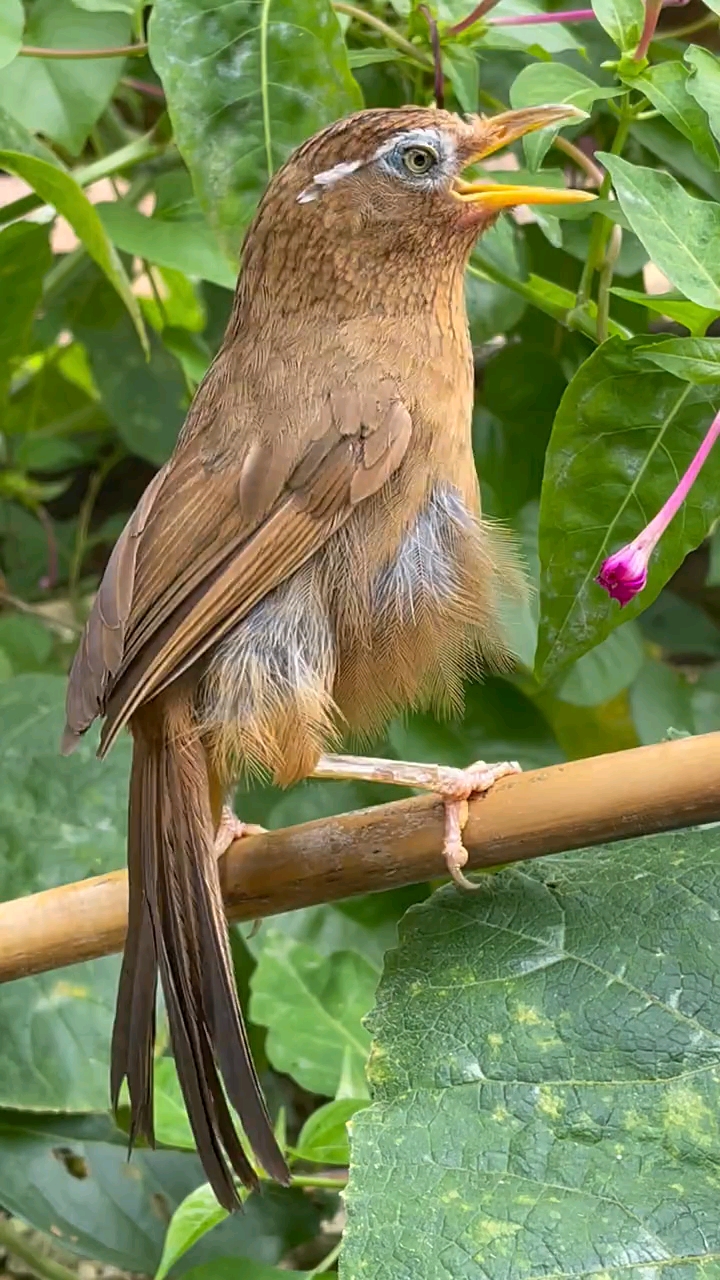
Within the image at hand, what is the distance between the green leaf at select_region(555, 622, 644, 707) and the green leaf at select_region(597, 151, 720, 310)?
0.63 meters

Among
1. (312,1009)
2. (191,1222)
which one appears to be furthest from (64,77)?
(191,1222)

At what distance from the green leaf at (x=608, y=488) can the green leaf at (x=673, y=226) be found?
86mm

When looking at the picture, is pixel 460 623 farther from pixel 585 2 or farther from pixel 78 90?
pixel 585 2

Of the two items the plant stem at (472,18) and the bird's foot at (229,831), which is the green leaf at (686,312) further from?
the bird's foot at (229,831)

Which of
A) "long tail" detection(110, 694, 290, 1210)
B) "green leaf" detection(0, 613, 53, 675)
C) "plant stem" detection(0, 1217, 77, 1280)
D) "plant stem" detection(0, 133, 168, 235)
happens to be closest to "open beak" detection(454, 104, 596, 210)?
"plant stem" detection(0, 133, 168, 235)

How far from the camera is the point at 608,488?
3.18ft

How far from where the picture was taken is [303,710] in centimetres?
107

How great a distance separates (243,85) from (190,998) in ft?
2.79

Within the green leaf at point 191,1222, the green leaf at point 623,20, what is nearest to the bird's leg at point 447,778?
the green leaf at point 191,1222

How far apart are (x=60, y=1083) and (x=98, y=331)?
1.12 m

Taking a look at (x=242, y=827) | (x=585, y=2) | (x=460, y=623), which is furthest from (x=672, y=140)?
(x=242, y=827)

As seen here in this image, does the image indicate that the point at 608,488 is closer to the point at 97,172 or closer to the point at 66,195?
the point at 66,195

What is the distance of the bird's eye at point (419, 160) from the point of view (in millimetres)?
1162

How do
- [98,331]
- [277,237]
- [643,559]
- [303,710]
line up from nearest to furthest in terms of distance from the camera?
1. [643,559]
2. [303,710]
3. [277,237]
4. [98,331]
